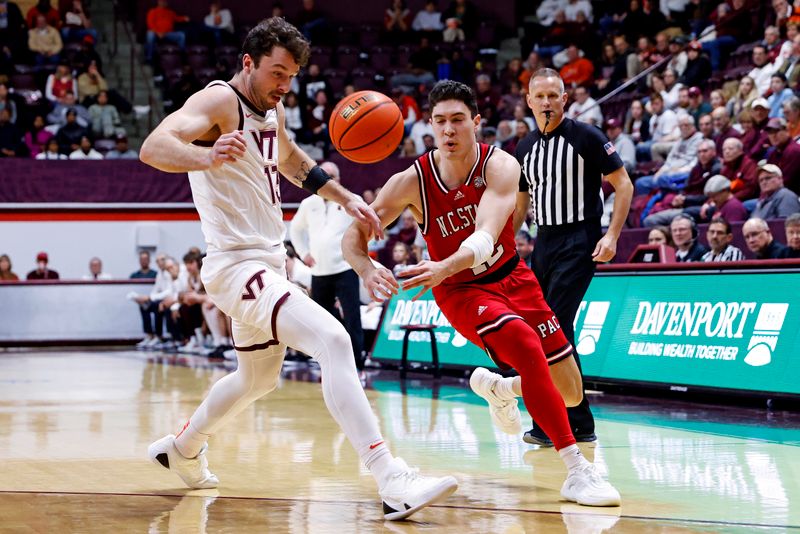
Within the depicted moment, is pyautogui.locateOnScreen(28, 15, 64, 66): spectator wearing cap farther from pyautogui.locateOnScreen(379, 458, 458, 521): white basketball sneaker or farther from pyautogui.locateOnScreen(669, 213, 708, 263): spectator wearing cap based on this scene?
pyautogui.locateOnScreen(379, 458, 458, 521): white basketball sneaker

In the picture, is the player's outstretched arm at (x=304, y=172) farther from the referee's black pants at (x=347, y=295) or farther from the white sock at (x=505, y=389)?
the referee's black pants at (x=347, y=295)

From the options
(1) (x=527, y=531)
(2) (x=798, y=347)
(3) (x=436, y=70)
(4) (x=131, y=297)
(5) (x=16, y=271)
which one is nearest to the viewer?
(1) (x=527, y=531)

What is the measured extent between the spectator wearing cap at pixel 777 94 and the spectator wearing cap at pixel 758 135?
37 cm

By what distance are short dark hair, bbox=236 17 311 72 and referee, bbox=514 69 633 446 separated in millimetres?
2187

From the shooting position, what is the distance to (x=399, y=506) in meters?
4.39

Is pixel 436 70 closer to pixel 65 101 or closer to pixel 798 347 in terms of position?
pixel 65 101

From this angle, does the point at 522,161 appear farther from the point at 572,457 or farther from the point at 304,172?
the point at 572,457

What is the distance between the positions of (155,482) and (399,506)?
162 centimetres

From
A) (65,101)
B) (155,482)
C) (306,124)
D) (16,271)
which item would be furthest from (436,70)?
(155,482)

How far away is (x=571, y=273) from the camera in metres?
6.73

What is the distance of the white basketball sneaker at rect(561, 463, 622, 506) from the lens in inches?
184

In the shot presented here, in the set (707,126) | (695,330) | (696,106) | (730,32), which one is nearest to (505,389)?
(695,330)

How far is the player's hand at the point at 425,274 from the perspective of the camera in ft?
15.1

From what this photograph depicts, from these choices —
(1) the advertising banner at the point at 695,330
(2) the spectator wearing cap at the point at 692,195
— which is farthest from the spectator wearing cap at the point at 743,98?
(1) the advertising banner at the point at 695,330
